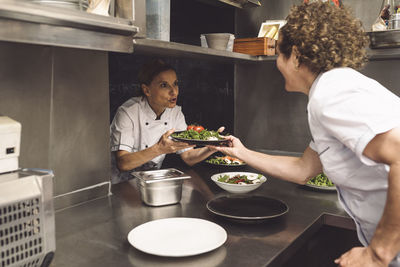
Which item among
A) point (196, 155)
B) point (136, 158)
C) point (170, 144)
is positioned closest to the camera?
point (170, 144)

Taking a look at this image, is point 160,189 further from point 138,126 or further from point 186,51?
point 138,126

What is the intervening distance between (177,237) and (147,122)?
5.21 ft

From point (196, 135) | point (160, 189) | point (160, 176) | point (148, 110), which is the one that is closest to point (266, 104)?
point (148, 110)

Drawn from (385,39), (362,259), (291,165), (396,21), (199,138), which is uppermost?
(396,21)

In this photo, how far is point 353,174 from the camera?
1.26 m

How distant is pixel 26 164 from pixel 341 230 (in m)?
1.84

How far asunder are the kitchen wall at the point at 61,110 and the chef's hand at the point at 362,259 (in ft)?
4.01

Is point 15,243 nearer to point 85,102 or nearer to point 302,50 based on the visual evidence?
point 85,102

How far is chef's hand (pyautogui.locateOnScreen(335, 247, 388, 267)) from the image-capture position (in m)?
1.17

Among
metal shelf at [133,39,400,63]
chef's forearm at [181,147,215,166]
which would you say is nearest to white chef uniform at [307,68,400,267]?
metal shelf at [133,39,400,63]

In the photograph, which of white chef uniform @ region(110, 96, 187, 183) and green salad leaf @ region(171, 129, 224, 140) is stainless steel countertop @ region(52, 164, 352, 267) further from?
white chef uniform @ region(110, 96, 187, 183)

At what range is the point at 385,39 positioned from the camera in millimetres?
2438

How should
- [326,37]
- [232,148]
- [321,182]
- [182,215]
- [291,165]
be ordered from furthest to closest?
[321,182] → [232,148] → [291,165] → [182,215] → [326,37]

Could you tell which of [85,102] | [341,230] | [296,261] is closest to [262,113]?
[341,230]
